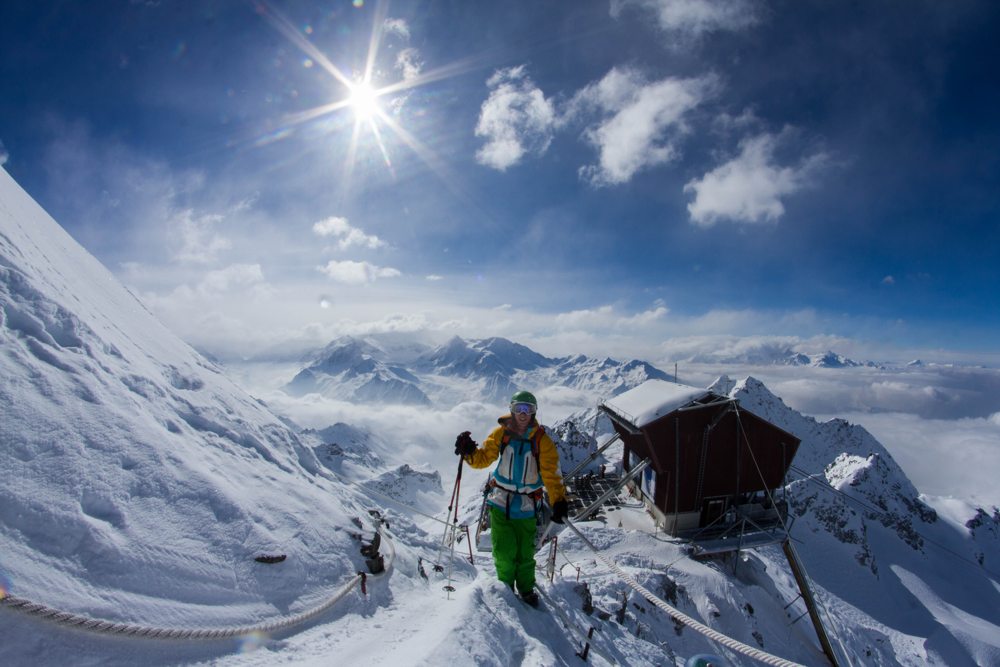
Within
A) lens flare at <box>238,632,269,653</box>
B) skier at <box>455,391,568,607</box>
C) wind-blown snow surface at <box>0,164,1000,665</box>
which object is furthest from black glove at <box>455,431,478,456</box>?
lens flare at <box>238,632,269,653</box>

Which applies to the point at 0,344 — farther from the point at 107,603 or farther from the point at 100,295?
the point at 100,295

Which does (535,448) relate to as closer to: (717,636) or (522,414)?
(522,414)

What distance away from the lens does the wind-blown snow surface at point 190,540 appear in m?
4.42

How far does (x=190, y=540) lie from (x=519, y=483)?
16.1ft

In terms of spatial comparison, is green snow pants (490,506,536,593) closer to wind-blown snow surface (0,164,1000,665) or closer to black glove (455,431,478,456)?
wind-blown snow surface (0,164,1000,665)

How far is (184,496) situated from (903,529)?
11333 cm

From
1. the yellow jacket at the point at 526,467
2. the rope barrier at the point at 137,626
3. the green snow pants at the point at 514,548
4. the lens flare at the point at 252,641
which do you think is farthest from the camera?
the green snow pants at the point at 514,548

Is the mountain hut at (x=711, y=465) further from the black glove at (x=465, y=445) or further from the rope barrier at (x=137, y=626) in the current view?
the rope barrier at (x=137, y=626)

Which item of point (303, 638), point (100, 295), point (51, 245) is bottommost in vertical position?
point (303, 638)

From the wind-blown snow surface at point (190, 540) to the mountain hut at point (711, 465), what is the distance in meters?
1.65

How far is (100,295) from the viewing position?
11.4m

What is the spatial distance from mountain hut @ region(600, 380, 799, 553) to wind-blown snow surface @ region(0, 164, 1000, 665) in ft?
5.43

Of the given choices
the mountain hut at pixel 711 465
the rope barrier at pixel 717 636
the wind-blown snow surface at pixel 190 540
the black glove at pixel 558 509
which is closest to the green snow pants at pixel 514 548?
the wind-blown snow surface at pixel 190 540

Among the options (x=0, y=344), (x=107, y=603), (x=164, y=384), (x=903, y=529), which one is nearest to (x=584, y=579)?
(x=107, y=603)
